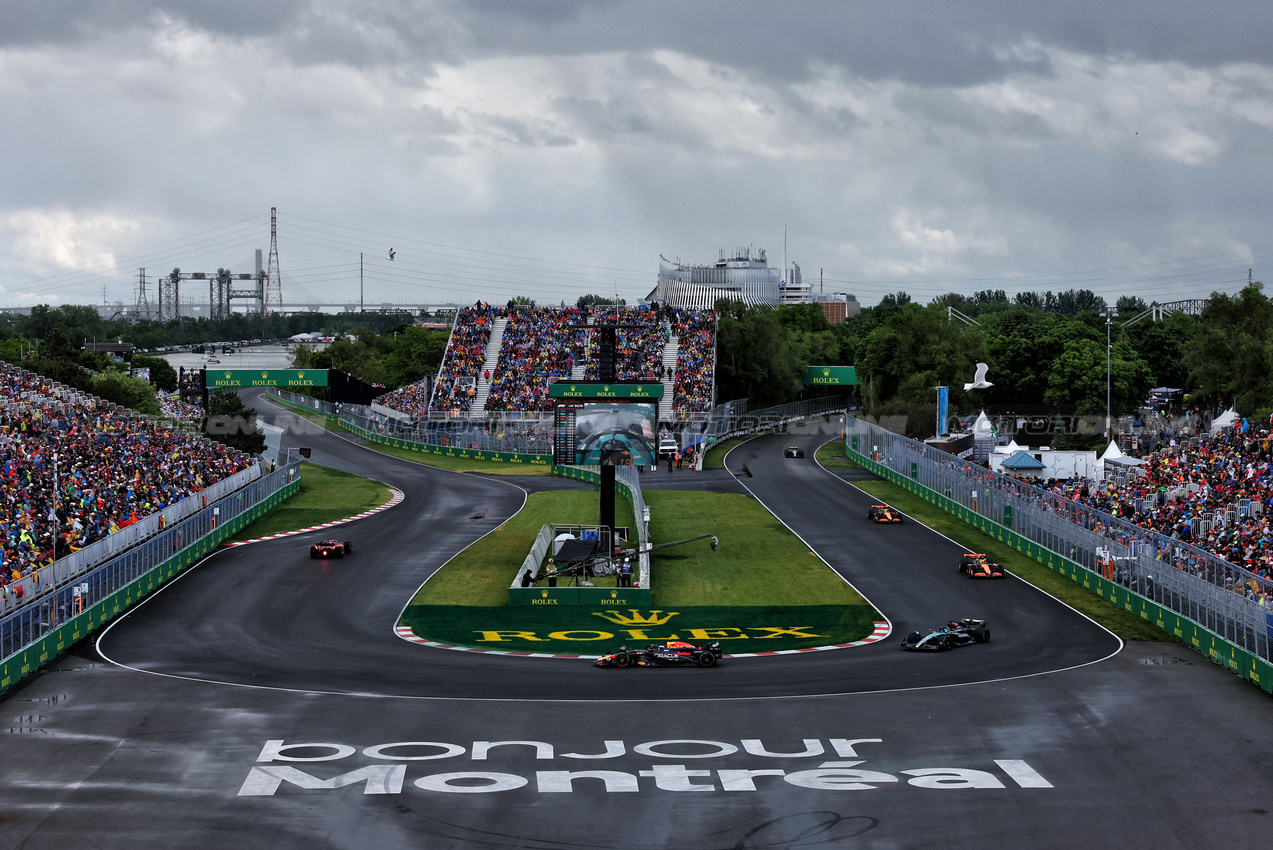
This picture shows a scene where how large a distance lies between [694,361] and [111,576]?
70.4 metres

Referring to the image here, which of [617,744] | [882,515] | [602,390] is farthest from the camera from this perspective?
[882,515]

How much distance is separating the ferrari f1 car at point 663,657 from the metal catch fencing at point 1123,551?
15.1 metres

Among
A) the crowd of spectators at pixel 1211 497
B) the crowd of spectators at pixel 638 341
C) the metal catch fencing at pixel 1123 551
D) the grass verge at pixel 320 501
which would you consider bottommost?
the grass verge at pixel 320 501

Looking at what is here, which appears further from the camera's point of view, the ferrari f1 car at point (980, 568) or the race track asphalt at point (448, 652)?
the ferrari f1 car at point (980, 568)

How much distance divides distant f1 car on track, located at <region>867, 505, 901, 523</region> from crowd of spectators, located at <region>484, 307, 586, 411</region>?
126ft

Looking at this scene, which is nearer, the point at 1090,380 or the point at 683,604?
the point at 683,604

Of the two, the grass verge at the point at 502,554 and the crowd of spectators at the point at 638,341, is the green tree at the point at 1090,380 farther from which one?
the grass verge at the point at 502,554

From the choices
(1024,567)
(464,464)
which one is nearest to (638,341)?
(464,464)

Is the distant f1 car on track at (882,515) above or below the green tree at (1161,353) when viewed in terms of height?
below

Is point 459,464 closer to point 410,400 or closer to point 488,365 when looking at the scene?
point 488,365

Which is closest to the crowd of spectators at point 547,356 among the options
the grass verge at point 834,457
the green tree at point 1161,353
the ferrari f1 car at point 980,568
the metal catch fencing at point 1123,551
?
the grass verge at point 834,457

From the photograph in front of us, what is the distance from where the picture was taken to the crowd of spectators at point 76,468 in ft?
146

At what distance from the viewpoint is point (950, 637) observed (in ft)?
131

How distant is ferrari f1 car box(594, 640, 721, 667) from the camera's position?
37500 millimetres
